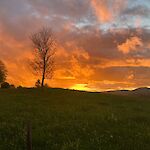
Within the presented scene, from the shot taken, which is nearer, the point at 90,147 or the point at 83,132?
the point at 90,147

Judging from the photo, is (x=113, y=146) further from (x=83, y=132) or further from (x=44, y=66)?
(x=44, y=66)

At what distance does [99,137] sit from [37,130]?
182 inches

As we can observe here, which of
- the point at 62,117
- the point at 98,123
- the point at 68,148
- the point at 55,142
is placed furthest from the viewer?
the point at 62,117

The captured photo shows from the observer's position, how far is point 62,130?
23.3 metres

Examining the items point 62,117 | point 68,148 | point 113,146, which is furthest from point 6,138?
point 62,117

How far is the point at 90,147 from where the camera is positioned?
59.6 ft

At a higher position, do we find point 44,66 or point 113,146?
point 44,66

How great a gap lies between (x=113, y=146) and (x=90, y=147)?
3.91ft

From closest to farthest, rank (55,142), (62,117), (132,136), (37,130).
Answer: (55,142), (132,136), (37,130), (62,117)

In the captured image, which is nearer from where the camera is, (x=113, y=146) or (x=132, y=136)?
(x=113, y=146)

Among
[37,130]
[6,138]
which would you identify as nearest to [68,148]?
[6,138]

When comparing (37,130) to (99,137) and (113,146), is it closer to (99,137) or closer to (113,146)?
(99,137)

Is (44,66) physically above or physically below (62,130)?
above

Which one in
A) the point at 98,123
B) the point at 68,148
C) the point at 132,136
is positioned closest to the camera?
the point at 68,148
